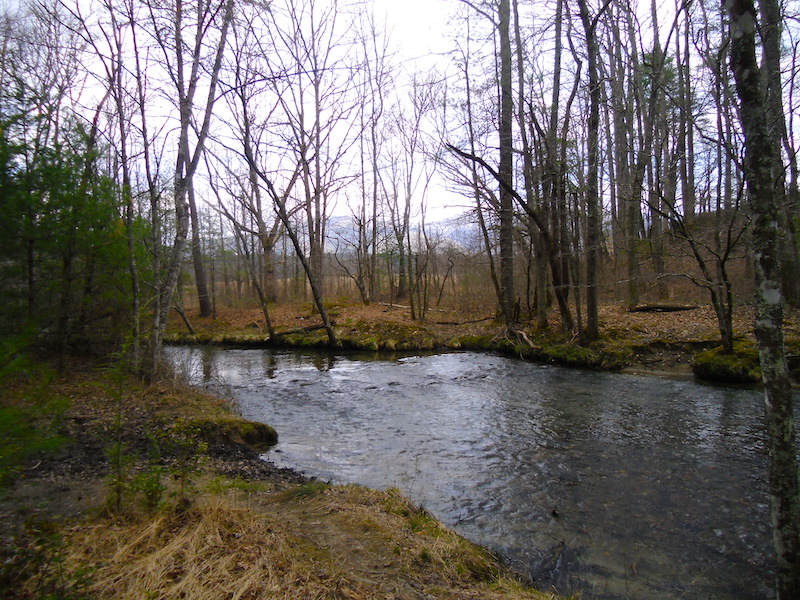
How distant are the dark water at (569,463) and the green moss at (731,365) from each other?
653mm

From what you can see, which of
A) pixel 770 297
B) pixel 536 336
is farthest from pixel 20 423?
pixel 536 336

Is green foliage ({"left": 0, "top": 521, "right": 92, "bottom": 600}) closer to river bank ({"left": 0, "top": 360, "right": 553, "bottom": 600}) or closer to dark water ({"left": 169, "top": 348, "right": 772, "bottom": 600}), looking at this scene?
river bank ({"left": 0, "top": 360, "right": 553, "bottom": 600})

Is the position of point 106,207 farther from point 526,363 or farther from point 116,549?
point 526,363

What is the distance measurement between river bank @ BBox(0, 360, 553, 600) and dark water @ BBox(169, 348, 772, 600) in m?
0.98

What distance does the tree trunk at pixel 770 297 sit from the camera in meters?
3.17

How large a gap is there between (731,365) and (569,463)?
6.21 metres

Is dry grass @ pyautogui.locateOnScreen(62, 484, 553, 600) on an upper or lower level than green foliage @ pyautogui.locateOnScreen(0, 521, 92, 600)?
lower

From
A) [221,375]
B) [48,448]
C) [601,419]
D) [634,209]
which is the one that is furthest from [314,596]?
[634,209]

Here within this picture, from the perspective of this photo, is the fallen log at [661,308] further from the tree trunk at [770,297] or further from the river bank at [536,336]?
the tree trunk at [770,297]

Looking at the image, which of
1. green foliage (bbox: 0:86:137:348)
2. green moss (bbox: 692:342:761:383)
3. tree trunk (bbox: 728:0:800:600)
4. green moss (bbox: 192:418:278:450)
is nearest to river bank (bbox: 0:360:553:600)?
green foliage (bbox: 0:86:137:348)

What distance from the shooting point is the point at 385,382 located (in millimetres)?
11805

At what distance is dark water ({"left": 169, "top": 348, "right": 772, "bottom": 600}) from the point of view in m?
4.06

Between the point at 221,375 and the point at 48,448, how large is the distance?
35.3ft

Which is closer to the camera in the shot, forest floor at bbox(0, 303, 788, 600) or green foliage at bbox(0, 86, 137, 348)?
forest floor at bbox(0, 303, 788, 600)
